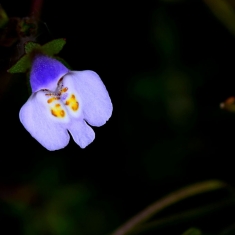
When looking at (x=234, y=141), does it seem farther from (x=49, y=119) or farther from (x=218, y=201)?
(x=49, y=119)

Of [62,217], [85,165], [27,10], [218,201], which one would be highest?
[27,10]

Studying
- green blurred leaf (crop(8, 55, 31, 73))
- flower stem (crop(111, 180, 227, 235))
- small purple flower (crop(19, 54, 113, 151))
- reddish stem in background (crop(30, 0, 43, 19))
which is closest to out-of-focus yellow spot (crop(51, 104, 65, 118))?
small purple flower (crop(19, 54, 113, 151))

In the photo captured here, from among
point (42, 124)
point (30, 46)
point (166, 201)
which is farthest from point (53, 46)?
point (166, 201)

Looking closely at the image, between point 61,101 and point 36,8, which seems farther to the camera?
point 36,8

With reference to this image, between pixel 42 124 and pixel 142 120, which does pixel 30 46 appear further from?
pixel 142 120

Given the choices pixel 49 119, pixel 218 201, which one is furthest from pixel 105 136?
pixel 49 119

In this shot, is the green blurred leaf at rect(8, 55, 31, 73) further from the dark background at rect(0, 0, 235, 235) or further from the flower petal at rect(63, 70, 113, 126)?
the dark background at rect(0, 0, 235, 235)
